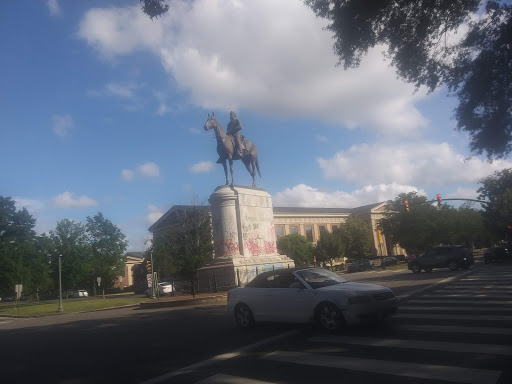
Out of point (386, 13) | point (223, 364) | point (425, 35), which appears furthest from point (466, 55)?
point (223, 364)

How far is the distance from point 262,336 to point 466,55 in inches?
426

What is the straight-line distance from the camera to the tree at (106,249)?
61.3 meters

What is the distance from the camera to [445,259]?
2652cm

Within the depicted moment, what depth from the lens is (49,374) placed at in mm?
A: 7113

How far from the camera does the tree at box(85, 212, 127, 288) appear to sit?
61.3m

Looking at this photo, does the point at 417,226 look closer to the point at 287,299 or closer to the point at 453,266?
the point at 453,266

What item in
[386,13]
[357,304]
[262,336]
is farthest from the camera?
[386,13]

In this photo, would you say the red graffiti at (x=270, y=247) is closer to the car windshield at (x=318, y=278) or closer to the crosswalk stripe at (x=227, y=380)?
the car windshield at (x=318, y=278)

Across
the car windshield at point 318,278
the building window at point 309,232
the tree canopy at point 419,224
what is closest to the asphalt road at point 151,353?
the car windshield at point 318,278

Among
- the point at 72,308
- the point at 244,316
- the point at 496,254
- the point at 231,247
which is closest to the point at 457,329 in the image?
the point at 244,316

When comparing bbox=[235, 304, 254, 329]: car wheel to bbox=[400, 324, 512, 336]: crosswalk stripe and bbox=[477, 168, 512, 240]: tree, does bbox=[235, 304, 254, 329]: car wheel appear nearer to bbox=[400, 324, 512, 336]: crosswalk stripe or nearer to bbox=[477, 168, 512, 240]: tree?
bbox=[400, 324, 512, 336]: crosswalk stripe

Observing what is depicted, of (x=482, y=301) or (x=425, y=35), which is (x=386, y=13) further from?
(x=482, y=301)

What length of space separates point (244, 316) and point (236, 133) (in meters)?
18.1

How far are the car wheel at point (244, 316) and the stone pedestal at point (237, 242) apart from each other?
477 inches
